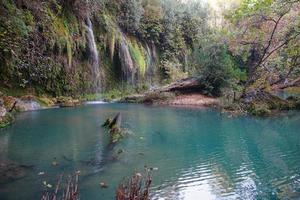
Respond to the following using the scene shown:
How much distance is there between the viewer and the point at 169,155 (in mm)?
8320

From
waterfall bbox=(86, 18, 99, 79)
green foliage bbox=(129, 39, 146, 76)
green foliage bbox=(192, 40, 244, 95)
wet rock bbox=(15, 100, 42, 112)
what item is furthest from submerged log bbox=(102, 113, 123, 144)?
green foliage bbox=(129, 39, 146, 76)

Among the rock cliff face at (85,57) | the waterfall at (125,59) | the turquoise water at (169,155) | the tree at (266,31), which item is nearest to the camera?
the turquoise water at (169,155)

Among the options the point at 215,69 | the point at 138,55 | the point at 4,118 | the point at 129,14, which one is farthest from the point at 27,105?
the point at 129,14

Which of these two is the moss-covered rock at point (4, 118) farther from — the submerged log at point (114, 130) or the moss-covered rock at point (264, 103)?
the moss-covered rock at point (264, 103)

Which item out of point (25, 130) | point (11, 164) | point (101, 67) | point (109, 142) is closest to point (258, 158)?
point (109, 142)

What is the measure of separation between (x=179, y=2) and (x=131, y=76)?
34.5 ft

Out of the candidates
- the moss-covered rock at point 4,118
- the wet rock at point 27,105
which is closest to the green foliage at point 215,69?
the wet rock at point 27,105

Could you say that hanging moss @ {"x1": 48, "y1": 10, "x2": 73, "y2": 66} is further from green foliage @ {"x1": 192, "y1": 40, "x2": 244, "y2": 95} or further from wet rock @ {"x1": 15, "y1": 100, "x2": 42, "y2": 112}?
green foliage @ {"x1": 192, "y1": 40, "x2": 244, "y2": 95}

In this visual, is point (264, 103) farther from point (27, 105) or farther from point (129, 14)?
point (129, 14)

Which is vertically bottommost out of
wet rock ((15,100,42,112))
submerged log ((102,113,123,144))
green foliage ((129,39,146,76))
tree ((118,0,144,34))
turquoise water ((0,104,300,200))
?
turquoise water ((0,104,300,200))

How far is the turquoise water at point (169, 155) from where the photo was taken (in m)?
5.95

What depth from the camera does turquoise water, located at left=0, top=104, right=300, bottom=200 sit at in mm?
5953

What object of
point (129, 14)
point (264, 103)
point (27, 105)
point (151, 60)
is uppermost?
point (129, 14)

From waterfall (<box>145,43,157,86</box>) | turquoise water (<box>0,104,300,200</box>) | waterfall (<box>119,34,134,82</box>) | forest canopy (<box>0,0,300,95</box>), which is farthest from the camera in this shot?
waterfall (<box>145,43,157,86</box>)
